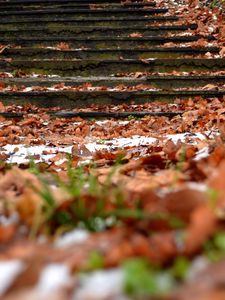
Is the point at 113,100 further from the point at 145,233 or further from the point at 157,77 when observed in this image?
the point at 145,233

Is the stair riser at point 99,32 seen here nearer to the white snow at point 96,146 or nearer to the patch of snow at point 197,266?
the white snow at point 96,146

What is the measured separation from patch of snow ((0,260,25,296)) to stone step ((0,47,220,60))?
605 centimetres

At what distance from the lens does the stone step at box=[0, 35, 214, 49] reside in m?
7.39

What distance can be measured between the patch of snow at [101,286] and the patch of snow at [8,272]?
0.12 m

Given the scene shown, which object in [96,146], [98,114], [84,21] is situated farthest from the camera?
[84,21]

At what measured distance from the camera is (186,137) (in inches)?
158

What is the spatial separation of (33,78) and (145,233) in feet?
17.7

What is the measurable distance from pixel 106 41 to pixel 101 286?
6728 mm

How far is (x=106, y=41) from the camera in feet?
24.3

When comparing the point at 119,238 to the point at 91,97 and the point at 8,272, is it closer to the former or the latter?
the point at 8,272

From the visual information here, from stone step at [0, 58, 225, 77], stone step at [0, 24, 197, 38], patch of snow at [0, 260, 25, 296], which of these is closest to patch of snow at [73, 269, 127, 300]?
patch of snow at [0, 260, 25, 296]

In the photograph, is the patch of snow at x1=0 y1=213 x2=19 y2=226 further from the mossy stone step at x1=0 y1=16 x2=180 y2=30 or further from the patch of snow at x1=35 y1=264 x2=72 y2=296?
the mossy stone step at x1=0 y1=16 x2=180 y2=30

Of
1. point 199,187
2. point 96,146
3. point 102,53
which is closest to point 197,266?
point 199,187

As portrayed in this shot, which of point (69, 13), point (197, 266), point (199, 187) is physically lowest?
point (69, 13)
